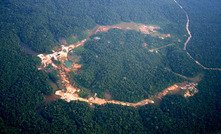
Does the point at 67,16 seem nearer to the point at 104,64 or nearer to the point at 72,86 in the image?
the point at 104,64

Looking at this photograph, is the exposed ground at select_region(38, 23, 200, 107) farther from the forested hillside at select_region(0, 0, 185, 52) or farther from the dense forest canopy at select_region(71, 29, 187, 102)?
the forested hillside at select_region(0, 0, 185, 52)

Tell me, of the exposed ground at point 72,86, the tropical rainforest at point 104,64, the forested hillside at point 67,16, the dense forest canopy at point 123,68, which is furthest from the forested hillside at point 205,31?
the exposed ground at point 72,86

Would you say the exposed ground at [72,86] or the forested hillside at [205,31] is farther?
the forested hillside at [205,31]

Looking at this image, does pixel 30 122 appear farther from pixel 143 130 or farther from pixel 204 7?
pixel 204 7

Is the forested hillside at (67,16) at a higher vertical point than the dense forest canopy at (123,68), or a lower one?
higher

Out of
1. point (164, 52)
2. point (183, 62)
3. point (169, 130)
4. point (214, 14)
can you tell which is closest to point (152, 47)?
point (164, 52)

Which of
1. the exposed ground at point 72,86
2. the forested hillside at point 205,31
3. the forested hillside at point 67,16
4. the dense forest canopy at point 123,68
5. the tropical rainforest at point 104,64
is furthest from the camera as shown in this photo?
the forested hillside at point 205,31

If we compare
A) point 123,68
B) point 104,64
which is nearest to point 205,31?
point 123,68

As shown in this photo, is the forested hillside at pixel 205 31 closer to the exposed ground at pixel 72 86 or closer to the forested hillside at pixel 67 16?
the forested hillside at pixel 67 16
